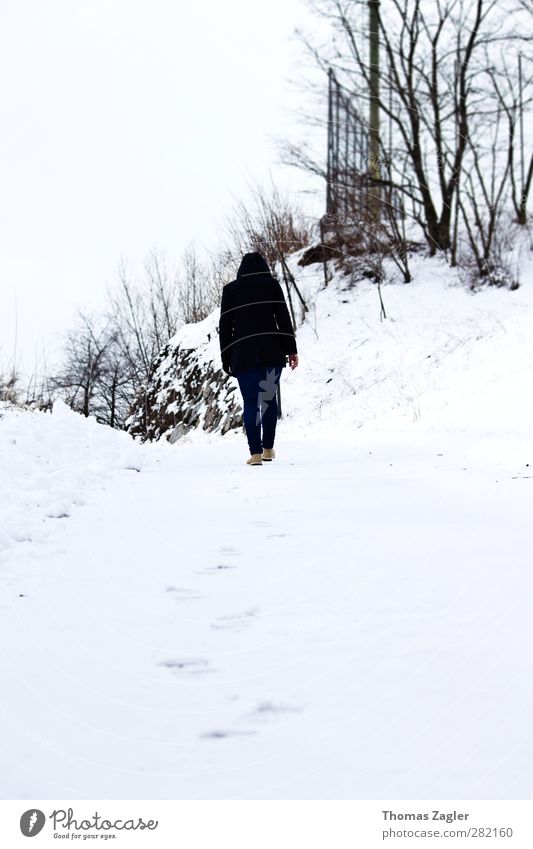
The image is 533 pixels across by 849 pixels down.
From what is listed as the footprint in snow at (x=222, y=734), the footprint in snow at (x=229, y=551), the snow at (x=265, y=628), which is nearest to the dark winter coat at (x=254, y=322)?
the snow at (x=265, y=628)

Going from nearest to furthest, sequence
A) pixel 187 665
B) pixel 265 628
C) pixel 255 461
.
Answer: pixel 187 665, pixel 265 628, pixel 255 461

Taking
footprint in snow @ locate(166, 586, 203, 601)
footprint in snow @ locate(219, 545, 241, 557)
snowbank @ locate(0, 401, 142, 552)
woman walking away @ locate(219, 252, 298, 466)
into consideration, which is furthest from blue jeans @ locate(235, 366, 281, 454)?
footprint in snow @ locate(166, 586, 203, 601)

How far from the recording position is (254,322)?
6.75m

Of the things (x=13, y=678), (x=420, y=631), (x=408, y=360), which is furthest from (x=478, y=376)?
(x=13, y=678)

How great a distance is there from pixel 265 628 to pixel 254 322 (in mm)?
4583

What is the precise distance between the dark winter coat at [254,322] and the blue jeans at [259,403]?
101mm

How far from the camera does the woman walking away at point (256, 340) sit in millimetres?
6723

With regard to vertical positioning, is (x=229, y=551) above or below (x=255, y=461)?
below

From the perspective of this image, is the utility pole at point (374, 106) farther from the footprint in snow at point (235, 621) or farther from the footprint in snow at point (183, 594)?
the footprint in snow at point (235, 621)

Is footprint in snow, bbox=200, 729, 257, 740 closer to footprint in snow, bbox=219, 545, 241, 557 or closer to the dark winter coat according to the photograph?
footprint in snow, bbox=219, 545, 241, 557

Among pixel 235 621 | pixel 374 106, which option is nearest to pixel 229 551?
pixel 235 621

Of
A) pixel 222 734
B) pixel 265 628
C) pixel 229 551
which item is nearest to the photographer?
pixel 222 734

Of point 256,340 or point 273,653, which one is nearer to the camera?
point 273,653

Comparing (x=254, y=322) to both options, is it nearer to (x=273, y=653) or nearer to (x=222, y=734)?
(x=273, y=653)
